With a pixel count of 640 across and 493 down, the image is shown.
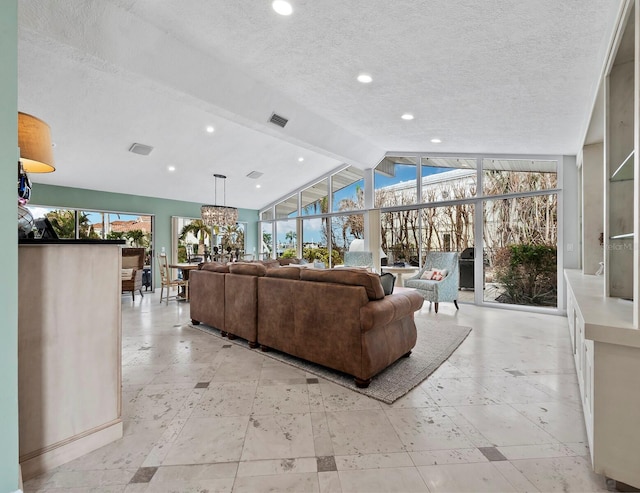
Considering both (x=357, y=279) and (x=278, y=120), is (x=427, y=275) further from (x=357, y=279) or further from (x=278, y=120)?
(x=278, y=120)

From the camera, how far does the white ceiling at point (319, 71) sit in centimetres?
233

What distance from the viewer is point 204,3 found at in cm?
→ 243

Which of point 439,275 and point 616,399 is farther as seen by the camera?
point 439,275

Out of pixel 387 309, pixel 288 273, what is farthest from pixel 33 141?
pixel 387 309

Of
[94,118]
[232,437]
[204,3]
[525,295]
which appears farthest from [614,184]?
[94,118]

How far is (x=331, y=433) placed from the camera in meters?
1.86

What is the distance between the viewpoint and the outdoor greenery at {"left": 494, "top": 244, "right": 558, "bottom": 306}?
5.28m

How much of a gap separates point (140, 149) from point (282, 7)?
15.2 feet

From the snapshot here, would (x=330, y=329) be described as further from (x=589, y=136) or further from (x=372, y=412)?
(x=589, y=136)

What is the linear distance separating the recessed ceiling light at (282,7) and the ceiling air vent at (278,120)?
1.77 m

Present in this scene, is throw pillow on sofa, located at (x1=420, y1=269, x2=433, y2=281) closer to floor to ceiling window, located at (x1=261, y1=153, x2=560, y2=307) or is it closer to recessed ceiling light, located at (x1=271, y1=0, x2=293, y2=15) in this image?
floor to ceiling window, located at (x1=261, y1=153, x2=560, y2=307)

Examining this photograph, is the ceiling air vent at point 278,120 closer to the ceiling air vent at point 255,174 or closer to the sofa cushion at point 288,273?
the sofa cushion at point 288,273

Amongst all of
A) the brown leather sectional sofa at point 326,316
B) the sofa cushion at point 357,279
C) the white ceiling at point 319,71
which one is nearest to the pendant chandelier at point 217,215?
the white ceiling at point 319,71

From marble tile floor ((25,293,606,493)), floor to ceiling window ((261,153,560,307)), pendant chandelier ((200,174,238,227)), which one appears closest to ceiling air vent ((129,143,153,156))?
pendant chandelier ((200,174,238,227))
